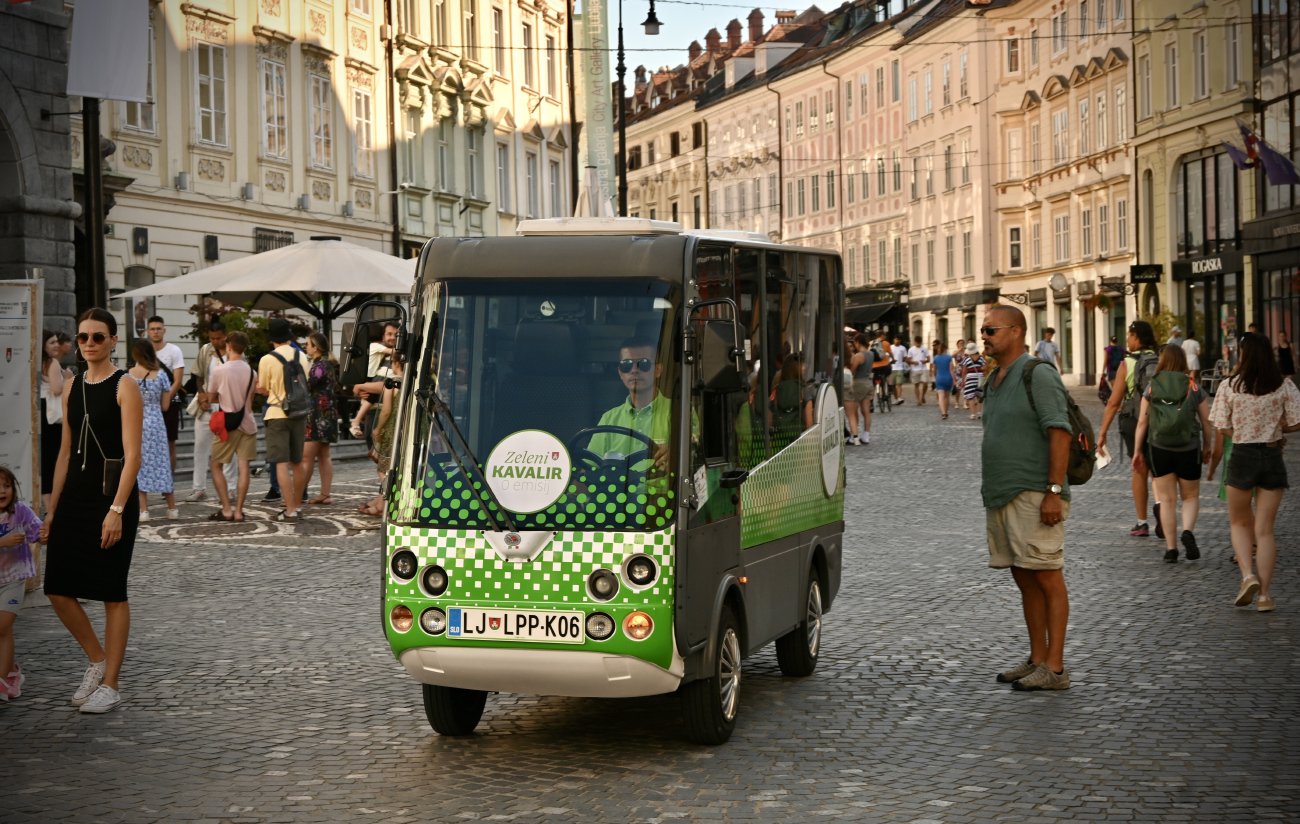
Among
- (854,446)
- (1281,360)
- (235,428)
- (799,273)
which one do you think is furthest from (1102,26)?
(799,273)

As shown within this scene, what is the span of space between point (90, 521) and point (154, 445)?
18.1 feet

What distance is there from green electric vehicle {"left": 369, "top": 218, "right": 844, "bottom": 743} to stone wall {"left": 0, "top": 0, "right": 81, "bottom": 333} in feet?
47.7

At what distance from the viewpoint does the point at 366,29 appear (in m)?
38.9

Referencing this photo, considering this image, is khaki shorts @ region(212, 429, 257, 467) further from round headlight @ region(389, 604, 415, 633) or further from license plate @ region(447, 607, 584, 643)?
license plate @ region(447, 607, 584, 643)

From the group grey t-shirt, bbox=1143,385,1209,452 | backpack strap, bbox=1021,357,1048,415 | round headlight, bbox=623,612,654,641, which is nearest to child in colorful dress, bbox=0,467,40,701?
round headlight, bbox=623,612,654,641

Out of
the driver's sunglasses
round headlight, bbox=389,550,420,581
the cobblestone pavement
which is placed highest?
the driver's sunglasses

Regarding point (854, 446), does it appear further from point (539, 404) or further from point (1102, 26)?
point (1102, 26)

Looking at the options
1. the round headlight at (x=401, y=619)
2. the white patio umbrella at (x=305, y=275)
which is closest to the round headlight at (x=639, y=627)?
→ the round headlight at (x=401, y=619)

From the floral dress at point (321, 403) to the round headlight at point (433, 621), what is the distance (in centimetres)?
1071

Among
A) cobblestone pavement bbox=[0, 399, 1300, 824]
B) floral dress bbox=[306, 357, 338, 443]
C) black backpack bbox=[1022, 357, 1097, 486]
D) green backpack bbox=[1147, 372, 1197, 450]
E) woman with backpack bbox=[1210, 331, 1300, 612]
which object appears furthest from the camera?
floral dress bbox=[306, 357, 338, 443]

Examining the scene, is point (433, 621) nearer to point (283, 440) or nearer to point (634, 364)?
point (634, 364)

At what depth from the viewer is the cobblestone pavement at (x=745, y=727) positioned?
623 cm

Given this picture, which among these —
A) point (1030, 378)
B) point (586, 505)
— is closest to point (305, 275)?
point (1030, 378)

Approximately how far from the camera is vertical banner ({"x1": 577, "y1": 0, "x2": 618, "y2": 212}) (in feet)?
88.1
